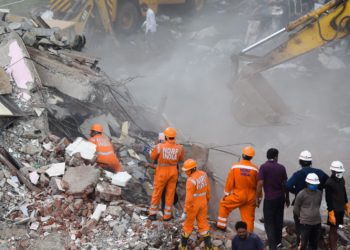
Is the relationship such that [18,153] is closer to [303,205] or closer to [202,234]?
[202,234]

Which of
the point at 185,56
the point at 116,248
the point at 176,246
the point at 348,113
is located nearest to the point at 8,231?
the point at 116,248

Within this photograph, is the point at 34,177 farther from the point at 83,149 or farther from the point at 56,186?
the point at 83,149

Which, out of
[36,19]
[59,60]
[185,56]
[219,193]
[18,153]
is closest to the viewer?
[18,153]

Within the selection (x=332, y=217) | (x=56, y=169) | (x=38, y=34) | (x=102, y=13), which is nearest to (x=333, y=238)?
(x=332, y=217)

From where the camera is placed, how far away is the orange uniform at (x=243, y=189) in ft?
18.5

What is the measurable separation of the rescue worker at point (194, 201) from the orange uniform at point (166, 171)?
0.48m

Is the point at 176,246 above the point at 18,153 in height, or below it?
below

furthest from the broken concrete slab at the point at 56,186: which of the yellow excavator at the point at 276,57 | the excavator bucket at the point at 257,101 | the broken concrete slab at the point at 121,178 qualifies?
the excavator bucket at the point at 257,101

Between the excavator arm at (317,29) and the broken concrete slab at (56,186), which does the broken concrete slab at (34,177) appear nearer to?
the broken concrete slab at (56,186)

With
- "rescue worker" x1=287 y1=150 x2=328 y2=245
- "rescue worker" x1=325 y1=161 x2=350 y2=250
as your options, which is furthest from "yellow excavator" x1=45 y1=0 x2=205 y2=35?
"rescue worker" x1=325 y1=161 x2=350 y2=250

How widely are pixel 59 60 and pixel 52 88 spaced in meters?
0.76

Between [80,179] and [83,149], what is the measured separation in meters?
0.71

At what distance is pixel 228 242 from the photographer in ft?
19.4

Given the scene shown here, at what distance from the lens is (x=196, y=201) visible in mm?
5539
